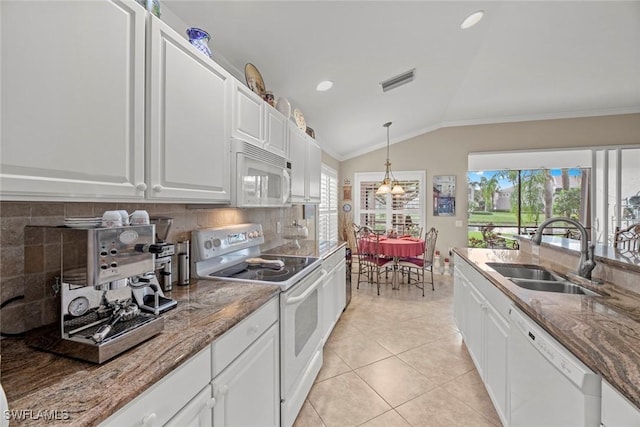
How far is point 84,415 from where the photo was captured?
0.59 metres

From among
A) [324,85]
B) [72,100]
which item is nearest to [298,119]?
[324,85]

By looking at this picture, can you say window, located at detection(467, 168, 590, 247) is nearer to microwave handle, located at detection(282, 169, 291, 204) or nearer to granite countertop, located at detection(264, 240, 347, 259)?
granite countertop, located at detection(264, 240, 347, 259)

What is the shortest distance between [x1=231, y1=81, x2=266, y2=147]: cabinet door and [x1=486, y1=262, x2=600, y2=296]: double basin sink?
1.98 meters

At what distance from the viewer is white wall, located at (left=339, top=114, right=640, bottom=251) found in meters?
4.81

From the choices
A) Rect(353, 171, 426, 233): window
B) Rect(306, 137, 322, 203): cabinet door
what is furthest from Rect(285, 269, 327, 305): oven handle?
Rect(353, 171, 426, 233): window

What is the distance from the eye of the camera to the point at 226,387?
105 cm

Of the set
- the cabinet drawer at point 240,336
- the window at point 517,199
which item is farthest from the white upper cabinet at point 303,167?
the window at point 517,199

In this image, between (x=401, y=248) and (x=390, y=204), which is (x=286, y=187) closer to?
(x=401, y=248)

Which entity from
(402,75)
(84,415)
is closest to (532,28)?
(402,75)

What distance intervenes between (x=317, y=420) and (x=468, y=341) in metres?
1.42

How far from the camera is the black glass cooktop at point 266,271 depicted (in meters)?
1.75

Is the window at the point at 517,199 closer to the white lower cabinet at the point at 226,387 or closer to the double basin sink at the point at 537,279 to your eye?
the double basin sink at the point at 537,279

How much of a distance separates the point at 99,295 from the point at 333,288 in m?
2.13

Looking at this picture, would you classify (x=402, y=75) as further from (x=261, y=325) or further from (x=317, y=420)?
(x=317, y=420)
